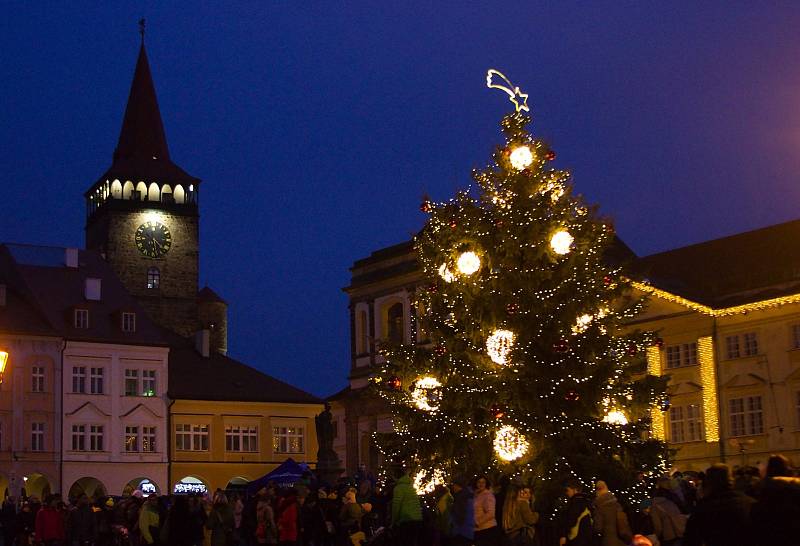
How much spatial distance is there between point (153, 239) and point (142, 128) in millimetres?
8460

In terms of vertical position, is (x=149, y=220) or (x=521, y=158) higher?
(x=149, y=220)

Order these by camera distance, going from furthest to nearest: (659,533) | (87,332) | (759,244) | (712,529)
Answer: (87,332) → (759,244) → (659,533) → (712,529)

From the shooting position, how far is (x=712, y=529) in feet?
33.6

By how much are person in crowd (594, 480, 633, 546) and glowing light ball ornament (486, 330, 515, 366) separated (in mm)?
7582

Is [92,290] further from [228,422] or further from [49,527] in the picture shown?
[49,527]

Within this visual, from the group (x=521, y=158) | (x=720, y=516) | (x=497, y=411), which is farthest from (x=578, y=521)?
(x=521, y=158)

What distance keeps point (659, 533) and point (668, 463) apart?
8583mm

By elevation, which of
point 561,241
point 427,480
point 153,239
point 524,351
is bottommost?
point 427,480

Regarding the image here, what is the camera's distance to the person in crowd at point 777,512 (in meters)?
9.81

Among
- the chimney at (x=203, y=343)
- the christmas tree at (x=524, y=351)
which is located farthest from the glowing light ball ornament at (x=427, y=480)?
the chimney at (x=203, y=343)

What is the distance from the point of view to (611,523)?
17.3 metres

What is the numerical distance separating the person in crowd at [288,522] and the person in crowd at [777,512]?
43.5 feet

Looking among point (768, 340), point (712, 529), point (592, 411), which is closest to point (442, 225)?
point (592, 411)

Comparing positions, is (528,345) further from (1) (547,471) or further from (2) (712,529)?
(2) (712,529)
